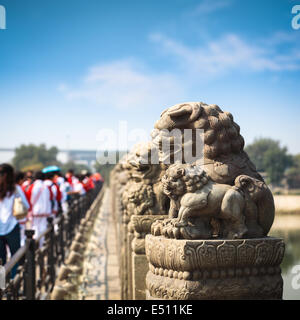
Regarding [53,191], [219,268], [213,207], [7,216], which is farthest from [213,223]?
[53,191]

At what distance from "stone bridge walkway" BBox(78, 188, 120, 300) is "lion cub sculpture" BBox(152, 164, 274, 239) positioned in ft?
17.8

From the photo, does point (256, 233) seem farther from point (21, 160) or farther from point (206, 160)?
point (21, 160)

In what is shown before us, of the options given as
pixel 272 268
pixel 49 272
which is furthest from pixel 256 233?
pixel 49 272

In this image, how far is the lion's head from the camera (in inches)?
116

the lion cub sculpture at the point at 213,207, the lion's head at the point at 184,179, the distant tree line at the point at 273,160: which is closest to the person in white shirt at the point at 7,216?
the lion cub sculpture at the point at 213,207

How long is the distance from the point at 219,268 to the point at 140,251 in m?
1.94

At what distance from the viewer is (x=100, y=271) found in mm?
10547

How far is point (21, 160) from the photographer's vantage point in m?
85.7

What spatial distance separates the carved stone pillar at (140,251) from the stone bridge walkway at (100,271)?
3.52 meters

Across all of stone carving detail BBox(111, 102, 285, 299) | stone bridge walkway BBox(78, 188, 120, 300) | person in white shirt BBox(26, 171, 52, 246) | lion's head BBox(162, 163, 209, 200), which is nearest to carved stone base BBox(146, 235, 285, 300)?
stone carving detail BBox(111, 102, 285, 299)

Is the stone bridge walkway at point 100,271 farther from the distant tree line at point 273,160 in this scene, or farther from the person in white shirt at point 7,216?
the distant tree line at point 273,160

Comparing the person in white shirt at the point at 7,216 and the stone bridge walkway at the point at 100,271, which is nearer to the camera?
the person in white shirt at the point at 7,216

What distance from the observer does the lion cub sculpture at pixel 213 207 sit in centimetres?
291
